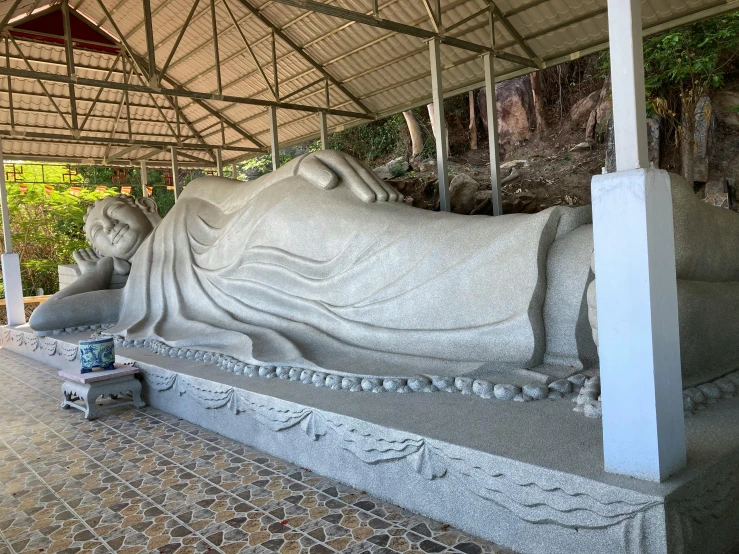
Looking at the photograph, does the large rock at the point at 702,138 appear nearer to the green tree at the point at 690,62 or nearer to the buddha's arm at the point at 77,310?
the green tree at the point at 690,62

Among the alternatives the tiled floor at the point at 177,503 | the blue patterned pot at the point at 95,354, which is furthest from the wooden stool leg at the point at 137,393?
the tiled floor at the point at 177,503

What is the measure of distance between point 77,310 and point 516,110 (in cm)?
1231

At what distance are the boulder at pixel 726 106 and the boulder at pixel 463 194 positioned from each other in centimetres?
451

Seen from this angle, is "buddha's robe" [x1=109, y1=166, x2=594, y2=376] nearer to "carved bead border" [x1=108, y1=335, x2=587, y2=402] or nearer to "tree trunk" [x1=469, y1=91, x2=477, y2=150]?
"carved bead border" [x1=108, y1=335, x2=587, y2=402]

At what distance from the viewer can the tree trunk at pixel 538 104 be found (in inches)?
557

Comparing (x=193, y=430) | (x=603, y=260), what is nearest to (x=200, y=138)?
(x=193, y=430)

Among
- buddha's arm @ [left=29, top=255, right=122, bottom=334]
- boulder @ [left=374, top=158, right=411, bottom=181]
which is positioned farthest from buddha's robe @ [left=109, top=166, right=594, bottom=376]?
boulder @ [left=374, top=158, right=411, bottom=181]

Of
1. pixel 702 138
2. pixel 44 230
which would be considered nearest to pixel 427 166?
pixel 702 138

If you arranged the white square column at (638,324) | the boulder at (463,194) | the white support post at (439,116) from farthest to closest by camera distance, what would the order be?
the boulder at (463,194) < the white support post at (439,116) < the white square column at (638,324)

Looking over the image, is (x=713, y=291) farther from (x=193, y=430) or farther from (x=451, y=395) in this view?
(x=193, y=430)

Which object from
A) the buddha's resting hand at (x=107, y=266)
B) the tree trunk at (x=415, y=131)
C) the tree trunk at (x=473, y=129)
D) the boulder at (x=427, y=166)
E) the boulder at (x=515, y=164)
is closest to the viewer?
the buddha's resting hand at (x=107, y=266)

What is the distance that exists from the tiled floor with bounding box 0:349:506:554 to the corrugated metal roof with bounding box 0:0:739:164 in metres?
6.98

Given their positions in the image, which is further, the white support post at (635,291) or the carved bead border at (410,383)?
the carved bead border at (410,383)

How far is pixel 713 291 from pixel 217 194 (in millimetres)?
3341
